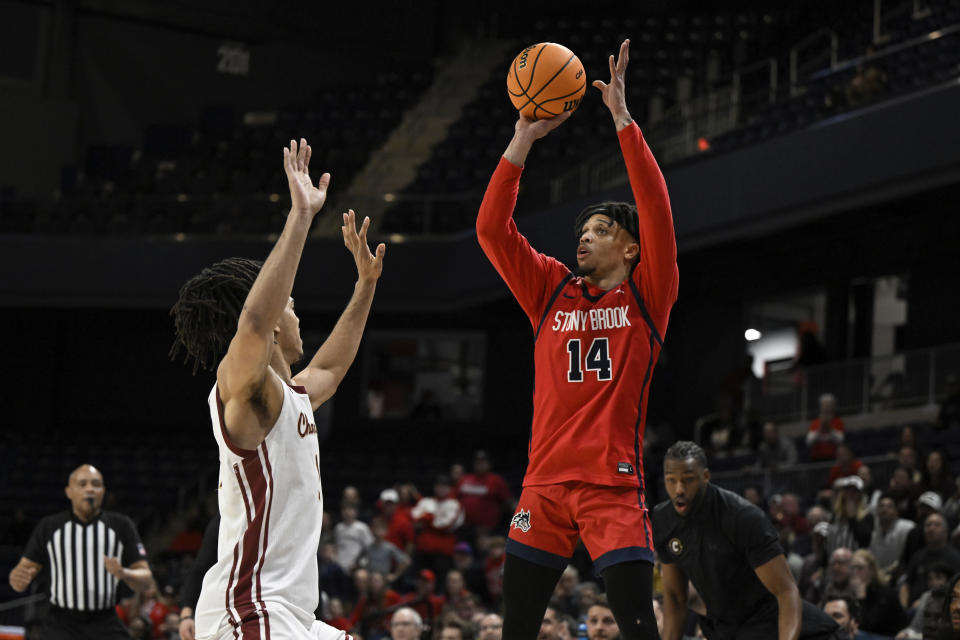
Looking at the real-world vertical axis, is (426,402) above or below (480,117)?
below

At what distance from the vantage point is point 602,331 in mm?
5375

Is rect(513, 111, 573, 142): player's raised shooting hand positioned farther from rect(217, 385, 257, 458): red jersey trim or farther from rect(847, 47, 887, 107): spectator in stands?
rect(847, 47, 887, 107): spectator in stands

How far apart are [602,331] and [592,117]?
696 inches

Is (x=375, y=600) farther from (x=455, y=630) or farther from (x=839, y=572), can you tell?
(x=839, y=572)

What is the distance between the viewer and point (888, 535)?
1162cm

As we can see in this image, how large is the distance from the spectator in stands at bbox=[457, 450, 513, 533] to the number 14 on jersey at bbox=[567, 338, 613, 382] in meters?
11.6

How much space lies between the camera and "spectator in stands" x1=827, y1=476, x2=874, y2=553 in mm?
11672

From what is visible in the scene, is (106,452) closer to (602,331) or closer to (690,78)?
(690,78)

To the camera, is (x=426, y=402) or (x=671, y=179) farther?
(x=426, y=402)

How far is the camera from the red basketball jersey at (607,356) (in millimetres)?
5219

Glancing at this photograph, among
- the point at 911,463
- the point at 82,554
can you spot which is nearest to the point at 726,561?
the point at 82,554

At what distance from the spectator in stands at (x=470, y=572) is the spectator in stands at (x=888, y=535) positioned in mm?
4708

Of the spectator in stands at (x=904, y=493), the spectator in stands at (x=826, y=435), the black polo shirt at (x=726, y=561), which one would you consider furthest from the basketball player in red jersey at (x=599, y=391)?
the spectator in stands at (x=826, y=435)

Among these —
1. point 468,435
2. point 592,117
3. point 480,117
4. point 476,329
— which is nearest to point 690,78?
point 592,117
